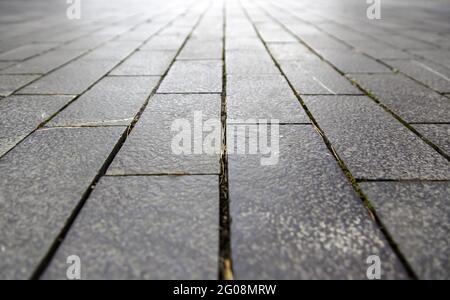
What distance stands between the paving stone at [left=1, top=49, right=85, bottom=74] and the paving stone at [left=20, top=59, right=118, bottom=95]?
0.43 ft

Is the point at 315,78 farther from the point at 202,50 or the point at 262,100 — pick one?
the point at 202,50

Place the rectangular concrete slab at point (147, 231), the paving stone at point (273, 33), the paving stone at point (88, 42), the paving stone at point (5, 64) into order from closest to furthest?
the rectangular concrete slab at point (147, 231), the paving stone at point (5, 64), the paving stone at point (88, 42), the paving stone at point (273, 33)

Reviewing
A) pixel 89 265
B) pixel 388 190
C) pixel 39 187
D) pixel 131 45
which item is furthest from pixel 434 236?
pixel 131 45

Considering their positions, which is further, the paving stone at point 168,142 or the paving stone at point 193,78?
the paving stone at point 193,78

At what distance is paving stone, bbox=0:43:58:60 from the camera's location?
310cm

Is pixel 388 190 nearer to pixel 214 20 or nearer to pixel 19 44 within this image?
pixel 19 44

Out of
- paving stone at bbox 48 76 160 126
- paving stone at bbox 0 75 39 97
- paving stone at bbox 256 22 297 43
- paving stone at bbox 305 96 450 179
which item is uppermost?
paving stone at bbox 256 22 297 43

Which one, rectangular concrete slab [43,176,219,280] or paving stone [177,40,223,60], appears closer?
rectangular concrete slab [43,176,219,280]

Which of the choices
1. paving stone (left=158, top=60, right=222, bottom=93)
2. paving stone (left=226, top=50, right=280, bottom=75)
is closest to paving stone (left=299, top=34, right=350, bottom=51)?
paving stone (left=226, top=50, right=280, bottom=75)

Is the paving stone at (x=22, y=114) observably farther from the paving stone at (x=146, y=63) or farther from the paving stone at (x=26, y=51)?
the paving stone at (x=26, y=51)

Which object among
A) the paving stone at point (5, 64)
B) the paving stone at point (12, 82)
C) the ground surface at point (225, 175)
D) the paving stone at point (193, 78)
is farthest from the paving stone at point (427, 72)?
the paving stone at point (5, 64)

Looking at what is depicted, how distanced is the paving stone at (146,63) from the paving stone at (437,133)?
1.81m

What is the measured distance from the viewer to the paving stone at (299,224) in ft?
2.61

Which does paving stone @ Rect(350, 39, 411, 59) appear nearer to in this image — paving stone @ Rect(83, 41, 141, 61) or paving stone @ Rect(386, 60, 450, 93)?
paving stone @ Rect(386, 60, 450, 93)
